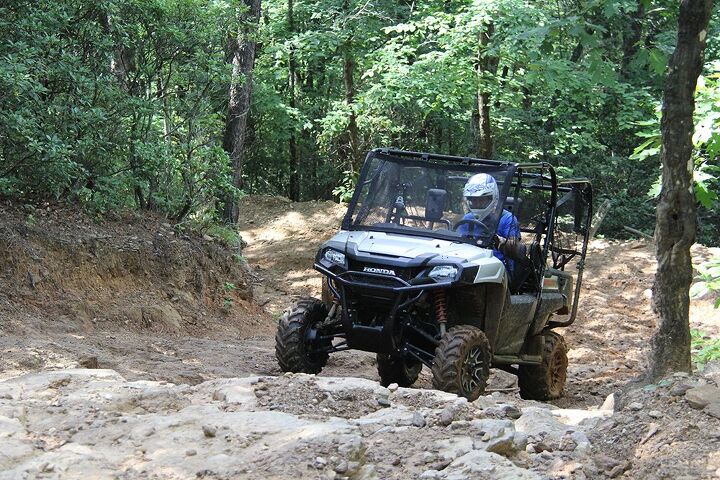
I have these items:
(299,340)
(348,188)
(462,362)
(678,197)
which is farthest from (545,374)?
(348,188)

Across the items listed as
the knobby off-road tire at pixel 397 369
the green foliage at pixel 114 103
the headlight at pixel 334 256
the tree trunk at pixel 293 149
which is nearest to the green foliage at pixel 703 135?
the headlight at pixel 334 256

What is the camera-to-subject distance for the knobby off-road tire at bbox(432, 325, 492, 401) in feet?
24.5

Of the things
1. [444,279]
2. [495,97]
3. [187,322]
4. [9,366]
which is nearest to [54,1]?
[187,322]

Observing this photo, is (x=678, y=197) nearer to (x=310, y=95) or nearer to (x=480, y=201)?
(x=480, y=201)

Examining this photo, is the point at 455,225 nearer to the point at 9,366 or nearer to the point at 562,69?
the point at 9,366

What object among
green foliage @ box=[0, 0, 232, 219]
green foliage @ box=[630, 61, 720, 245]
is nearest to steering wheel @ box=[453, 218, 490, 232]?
green foliage @ box=[630, 61, 720, 245]

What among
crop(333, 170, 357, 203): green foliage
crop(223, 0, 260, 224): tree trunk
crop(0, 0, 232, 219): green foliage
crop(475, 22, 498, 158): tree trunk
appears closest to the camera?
crop(0, 0, 232, 219): green foliage

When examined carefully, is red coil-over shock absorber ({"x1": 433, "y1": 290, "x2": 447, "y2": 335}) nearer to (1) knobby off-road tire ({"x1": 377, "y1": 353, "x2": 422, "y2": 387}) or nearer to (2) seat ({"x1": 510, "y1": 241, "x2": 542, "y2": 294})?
(1) knobby off-road tire ({"x1": 377, "y1": 353, "x2": 422, "y2": 387})

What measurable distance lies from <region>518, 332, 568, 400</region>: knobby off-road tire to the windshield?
217cm

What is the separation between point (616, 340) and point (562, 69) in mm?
4763

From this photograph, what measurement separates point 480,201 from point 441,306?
3.58 feet

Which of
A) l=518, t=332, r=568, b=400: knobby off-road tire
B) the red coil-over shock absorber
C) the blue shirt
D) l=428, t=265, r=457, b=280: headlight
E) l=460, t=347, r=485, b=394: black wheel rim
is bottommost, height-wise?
l=518, t=332, r=568, b=400: knobby off-road tire

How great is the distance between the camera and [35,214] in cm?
A: 1069

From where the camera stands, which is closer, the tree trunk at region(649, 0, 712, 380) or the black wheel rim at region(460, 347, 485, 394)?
the tree trunk at region(649, 0, 712, 380)
